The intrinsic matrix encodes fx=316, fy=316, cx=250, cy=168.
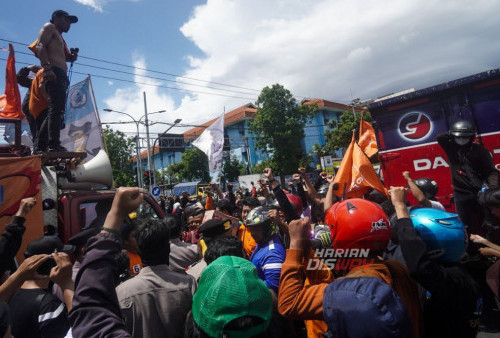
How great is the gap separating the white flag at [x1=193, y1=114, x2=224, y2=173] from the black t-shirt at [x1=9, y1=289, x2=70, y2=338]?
27.7 ft

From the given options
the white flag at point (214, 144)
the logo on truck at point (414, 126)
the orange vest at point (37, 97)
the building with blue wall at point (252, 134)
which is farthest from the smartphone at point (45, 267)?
the building with blue wall at point (252, 134)

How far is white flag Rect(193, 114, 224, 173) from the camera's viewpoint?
10414mm

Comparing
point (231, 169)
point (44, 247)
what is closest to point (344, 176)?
point (44, 247)

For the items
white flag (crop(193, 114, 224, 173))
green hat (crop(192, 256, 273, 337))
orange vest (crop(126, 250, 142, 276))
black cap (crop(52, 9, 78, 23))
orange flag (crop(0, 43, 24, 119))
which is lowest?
orange vest (crop(126, 250, 142, 276))

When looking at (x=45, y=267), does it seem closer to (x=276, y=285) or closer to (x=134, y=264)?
(x=134, y=264)

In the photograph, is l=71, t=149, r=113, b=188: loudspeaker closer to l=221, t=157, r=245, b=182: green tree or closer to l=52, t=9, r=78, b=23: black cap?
l=52, t=9, r=78, b=23: black cap

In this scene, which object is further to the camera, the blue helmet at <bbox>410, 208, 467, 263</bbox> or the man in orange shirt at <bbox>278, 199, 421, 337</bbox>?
the blue helmet at <bbox>410, 208, 467, 263</bbox>

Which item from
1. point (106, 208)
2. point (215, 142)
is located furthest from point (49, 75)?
point (215, 142)

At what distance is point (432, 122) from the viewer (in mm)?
4820

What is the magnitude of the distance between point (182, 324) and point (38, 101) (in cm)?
421

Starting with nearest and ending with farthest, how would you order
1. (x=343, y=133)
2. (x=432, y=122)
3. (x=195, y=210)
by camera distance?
(x=432, y=122) < (x=195, y=210) < (x=343, y=133)

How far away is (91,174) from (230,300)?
340 cm

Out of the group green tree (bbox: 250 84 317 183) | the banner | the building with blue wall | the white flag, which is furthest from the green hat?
the building with blue wall

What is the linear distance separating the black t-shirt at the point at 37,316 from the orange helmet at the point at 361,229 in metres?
1.69
